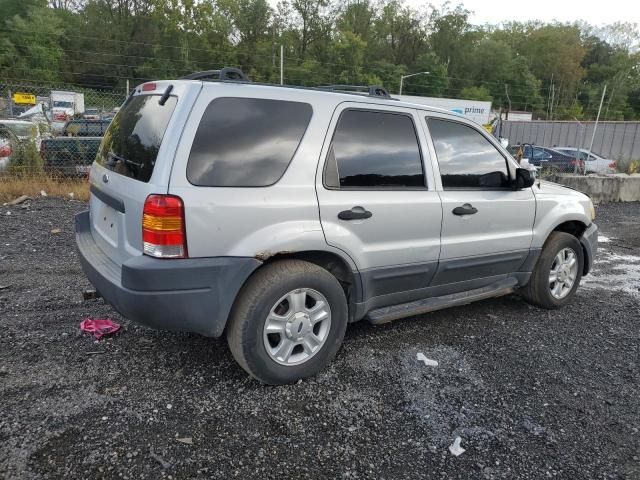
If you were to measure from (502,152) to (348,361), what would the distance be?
7.14 feet

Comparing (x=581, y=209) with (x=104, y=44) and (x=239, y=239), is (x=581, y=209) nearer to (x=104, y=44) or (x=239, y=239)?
(x=239, y=239)

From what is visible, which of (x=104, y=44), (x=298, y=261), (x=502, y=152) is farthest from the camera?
(x=104, y=44)

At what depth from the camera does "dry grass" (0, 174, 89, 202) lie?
844 cm

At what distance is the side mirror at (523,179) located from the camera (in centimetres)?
405

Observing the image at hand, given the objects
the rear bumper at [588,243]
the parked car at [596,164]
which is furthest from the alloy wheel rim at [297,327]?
the parked car at [596,164]

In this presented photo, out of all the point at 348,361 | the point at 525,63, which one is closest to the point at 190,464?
the point at 348,361

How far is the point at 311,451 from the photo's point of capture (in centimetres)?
254

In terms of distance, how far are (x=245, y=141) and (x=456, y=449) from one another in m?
2.06

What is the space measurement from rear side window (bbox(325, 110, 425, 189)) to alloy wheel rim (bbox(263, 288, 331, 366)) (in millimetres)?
751

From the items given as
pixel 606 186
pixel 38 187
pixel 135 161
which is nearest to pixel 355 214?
pixel 135 161

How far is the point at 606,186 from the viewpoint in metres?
11.6

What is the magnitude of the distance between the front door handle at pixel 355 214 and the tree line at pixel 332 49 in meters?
31.6

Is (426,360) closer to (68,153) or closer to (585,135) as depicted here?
(68,153)

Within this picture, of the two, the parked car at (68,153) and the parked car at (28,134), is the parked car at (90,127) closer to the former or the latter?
the parked car at (28,134)
